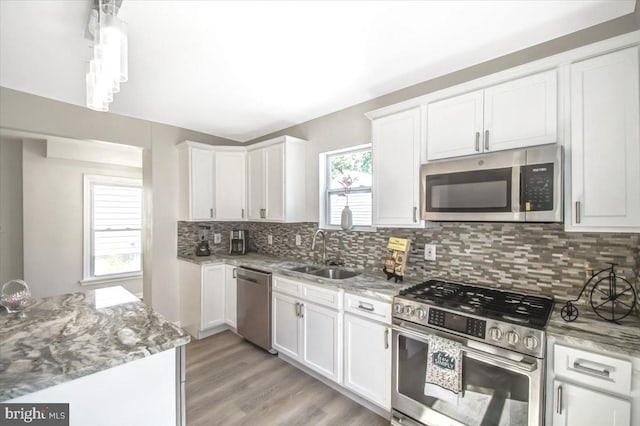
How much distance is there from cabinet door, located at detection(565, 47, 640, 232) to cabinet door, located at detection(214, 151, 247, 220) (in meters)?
3.28

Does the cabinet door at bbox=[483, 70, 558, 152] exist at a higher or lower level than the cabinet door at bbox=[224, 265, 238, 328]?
higher

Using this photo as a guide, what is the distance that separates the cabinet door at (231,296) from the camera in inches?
128

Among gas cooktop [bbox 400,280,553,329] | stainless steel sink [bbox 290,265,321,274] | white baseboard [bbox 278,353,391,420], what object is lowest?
white baseboard [bbox 278,353,391,420]

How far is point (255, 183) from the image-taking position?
3.64 m

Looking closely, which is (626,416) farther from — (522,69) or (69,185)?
(69,185)

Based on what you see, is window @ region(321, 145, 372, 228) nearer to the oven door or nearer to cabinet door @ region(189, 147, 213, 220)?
the oven door

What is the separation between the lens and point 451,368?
1.59 m

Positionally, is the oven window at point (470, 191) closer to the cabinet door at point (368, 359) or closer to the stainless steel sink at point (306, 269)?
the cabinet door at point (368, 359)

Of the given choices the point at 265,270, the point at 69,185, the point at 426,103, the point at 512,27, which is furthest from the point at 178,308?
the point at 512,27

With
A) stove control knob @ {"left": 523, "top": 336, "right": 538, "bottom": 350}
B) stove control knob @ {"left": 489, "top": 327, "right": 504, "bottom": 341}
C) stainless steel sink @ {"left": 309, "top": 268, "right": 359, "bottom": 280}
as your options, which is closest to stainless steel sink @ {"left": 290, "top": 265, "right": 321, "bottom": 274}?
stainless steel sink @ {"left": 309, "top": 268, "right": 359, "bottom": 280}

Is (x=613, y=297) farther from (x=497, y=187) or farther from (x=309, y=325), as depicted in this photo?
(x=309, y=325)

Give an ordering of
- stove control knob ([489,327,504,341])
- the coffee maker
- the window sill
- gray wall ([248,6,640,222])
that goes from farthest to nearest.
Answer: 1. the window sill
2. the coffee maker
3. gray wall ([248,6,640,222])
4. stove control knob ([489,327,504,341])

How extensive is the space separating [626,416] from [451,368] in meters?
0.68

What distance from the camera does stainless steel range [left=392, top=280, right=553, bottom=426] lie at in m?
1.40
